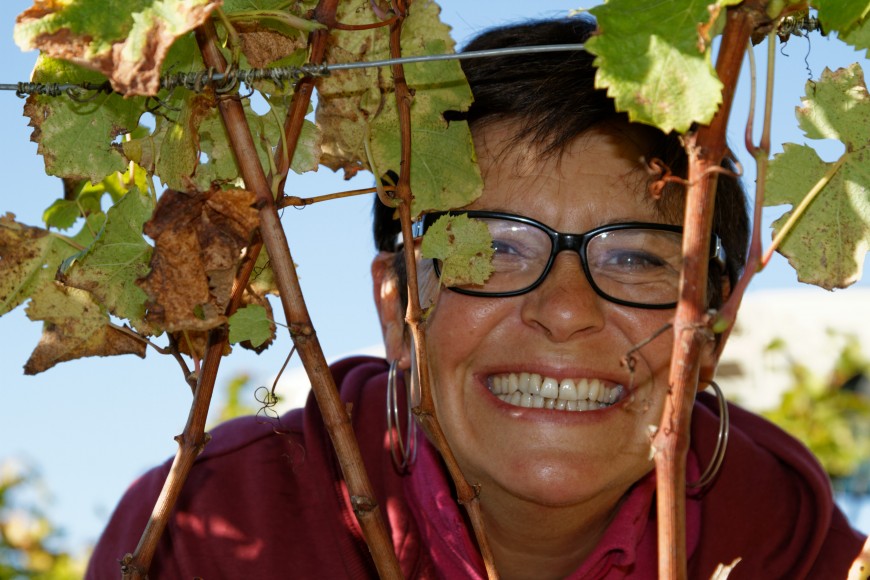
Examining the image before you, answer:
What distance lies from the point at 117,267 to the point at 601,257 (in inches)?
32.1

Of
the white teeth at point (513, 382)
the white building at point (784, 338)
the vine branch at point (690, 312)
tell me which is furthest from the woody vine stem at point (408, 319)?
the white building at point (784, 338)

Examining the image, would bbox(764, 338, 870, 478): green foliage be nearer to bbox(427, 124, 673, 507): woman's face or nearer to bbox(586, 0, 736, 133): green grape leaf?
bbox(427, 124, 673, 507): woman's face

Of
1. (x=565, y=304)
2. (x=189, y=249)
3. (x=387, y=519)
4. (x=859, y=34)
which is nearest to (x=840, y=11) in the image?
(x=859, y=34)

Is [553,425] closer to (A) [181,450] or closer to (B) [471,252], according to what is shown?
(B) [471,252]

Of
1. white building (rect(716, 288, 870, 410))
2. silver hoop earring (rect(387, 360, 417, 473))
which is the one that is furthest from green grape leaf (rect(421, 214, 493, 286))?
white building (rect(716, 288, 870, 410))

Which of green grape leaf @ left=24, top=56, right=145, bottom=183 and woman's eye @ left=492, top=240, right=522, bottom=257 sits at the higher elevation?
green grape leaf @ left=24, top=56, right=145, bottom=183

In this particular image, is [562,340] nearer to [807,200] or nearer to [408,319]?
[408,319]

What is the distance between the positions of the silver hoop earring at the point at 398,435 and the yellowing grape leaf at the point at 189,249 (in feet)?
2.81

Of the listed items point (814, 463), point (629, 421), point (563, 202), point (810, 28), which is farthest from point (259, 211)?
point (814, 463)

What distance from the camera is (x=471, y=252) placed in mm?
1122

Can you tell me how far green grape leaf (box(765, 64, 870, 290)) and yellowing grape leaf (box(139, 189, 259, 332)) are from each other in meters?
0.46

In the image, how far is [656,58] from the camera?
76cm

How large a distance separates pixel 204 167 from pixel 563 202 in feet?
2.21

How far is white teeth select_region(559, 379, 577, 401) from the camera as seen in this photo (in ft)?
5.39
